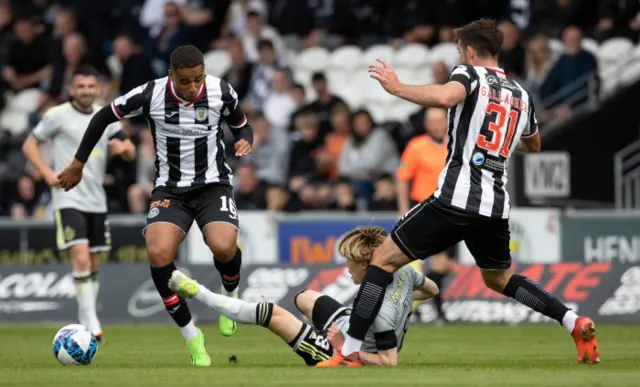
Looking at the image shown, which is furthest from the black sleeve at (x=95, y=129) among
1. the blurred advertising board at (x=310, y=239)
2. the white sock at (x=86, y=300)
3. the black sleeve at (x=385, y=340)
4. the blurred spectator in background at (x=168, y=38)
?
the blurred spectator in background at (x=168, y=38)

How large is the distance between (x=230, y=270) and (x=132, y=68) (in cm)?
1139

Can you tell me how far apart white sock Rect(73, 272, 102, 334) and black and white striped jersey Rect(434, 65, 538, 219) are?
511cm

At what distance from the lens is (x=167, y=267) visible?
9.95m

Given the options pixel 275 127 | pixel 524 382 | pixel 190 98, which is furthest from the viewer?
pixel 275 127

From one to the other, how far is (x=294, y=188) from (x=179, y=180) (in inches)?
335

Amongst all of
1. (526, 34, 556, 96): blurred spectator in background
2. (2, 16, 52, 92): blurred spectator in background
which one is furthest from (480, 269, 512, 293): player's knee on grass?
(2, 16, 52, 92): blurred spectator in background

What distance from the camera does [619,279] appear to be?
51.9 ft

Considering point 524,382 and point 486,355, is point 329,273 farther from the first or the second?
point 524,382

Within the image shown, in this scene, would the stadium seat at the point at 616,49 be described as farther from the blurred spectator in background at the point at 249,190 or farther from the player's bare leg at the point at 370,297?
the player's bare leg at the point at 370,297

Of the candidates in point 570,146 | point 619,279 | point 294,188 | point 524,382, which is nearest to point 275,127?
point 294,188

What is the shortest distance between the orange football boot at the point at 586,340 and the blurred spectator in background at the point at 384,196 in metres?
8.18

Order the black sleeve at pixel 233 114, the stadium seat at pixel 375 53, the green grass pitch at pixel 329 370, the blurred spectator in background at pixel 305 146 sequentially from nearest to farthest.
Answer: the green grass pitch at pixel 329 370 → the black sleeve at pixel 233 114 → the blurred spectator in background at pixel 305 146 → the stadium seat at pixel 375 53

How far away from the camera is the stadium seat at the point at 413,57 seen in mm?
21406

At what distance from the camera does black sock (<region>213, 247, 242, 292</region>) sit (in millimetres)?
10625
